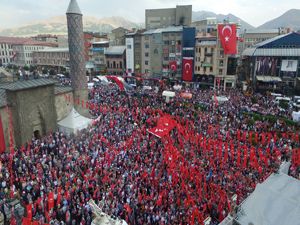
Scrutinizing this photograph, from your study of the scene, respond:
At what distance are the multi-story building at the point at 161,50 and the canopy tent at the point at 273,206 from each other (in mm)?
36018

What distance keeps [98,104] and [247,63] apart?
29.0 metres

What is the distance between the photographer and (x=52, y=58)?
68.1 m

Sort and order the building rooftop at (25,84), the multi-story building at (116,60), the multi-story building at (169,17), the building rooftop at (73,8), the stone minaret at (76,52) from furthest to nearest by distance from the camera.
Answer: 1. the multi-story building at (116,60)
2. the multi-story building at (169,17)
3. the stone minaret at (76,52)
4. the building rooftop at (73,8)
5. the building rooftop at (25,84)

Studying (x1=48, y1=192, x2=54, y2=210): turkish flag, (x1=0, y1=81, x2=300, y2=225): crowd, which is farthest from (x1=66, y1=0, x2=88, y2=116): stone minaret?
(x1=48, y1=192, x2=54, y2=210): turkish flag

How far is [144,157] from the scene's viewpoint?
17.8 metres

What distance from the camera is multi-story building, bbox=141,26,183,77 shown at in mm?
45688

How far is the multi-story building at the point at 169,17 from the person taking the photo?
5338cm

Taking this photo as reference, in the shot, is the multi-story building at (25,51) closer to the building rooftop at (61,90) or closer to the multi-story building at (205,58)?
the multi-story building at (205,58)

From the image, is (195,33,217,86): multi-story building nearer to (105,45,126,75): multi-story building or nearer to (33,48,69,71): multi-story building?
(105,45,126,75): multi-story building

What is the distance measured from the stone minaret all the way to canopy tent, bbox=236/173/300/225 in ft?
60.1

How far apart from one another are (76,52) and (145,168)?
14.1 metres

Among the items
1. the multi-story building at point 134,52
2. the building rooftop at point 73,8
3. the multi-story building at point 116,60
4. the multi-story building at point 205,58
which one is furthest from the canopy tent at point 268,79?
the multi-story building at point 116,60

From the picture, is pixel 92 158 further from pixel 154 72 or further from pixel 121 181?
pixel 154 72

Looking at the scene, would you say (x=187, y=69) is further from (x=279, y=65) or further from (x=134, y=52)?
(x=279, y=65)
